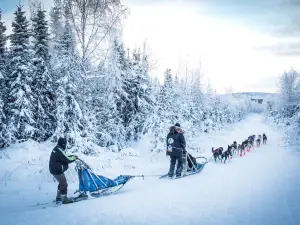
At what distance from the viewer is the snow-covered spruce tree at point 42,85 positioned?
16703 millimetres

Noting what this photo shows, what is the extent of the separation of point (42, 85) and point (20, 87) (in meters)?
1.52

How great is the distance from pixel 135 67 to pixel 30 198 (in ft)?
57.0

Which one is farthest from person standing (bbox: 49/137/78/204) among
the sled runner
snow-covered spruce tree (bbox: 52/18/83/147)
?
snow-covered spruce tree (bbox: 52/18/83/147)

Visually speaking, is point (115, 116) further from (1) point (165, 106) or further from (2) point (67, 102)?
(2) point (67, 102)

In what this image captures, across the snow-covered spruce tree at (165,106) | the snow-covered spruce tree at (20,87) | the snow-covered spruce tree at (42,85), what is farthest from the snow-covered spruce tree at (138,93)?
the snow-covered spruce tree at (20,87)

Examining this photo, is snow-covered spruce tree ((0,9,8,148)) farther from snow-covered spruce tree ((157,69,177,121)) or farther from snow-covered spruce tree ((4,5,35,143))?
snow-covered spruce tree ((157,69,177,121))

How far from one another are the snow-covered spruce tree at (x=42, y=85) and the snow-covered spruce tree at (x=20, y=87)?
1.65 ft

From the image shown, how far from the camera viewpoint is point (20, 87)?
15.9 m

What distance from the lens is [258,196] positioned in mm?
6586

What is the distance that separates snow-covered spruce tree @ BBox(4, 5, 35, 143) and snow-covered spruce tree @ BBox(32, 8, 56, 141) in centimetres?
50

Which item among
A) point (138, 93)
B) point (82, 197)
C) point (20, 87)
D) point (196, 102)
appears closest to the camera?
point (82, 197)

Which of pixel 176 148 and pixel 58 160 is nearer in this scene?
pixel 58 160

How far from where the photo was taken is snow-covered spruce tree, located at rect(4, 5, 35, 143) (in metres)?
Answer: 15.6

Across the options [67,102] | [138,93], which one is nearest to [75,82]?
[67,102]
